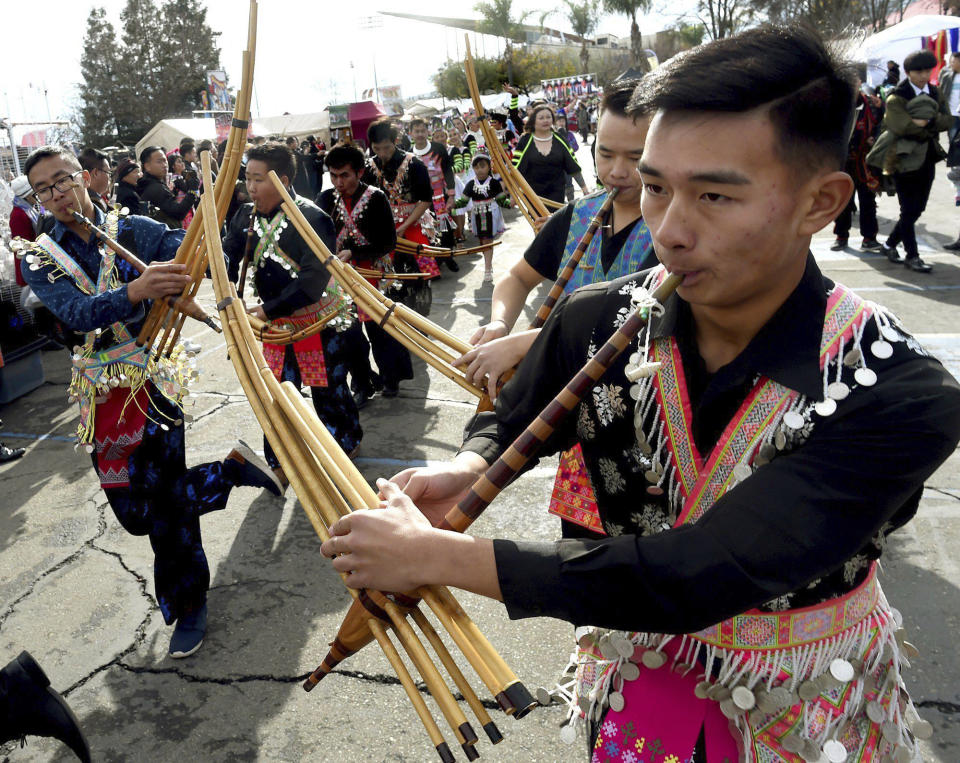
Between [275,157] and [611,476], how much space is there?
3.44 metres

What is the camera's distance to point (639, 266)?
7.68ft

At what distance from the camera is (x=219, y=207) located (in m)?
2.49

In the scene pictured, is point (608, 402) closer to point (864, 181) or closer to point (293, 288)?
point (293, 288)

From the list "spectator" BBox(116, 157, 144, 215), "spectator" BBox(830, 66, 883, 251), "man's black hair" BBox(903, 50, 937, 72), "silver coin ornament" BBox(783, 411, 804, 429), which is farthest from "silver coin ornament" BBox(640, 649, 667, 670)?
"spectator" BBox(116, 157, 144, 215)

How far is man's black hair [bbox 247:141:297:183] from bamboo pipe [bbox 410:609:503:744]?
347 cm

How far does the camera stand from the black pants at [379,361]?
571 centimetres

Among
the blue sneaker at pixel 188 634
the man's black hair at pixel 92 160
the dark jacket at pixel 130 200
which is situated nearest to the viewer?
the blue sneaker at pixel 188 634

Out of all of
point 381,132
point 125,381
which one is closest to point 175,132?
point 381,132

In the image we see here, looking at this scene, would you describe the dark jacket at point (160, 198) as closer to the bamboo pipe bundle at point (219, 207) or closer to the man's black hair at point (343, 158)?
the man's black hair at point (343, 158)

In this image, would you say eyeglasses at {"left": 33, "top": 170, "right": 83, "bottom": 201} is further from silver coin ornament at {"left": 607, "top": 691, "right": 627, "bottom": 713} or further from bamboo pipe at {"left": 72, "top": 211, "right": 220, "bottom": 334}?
silver coin ornament at {"left": 607, "top": 691, "right": 627, "bottom": 713}

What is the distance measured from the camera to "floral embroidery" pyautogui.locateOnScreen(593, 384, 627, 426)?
1346 millimetres

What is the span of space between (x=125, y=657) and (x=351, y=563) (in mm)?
2516

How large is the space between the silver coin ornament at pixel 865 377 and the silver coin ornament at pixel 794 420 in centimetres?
9

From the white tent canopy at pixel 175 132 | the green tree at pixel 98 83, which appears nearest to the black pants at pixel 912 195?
the white tent canopy at pixel 175 132
